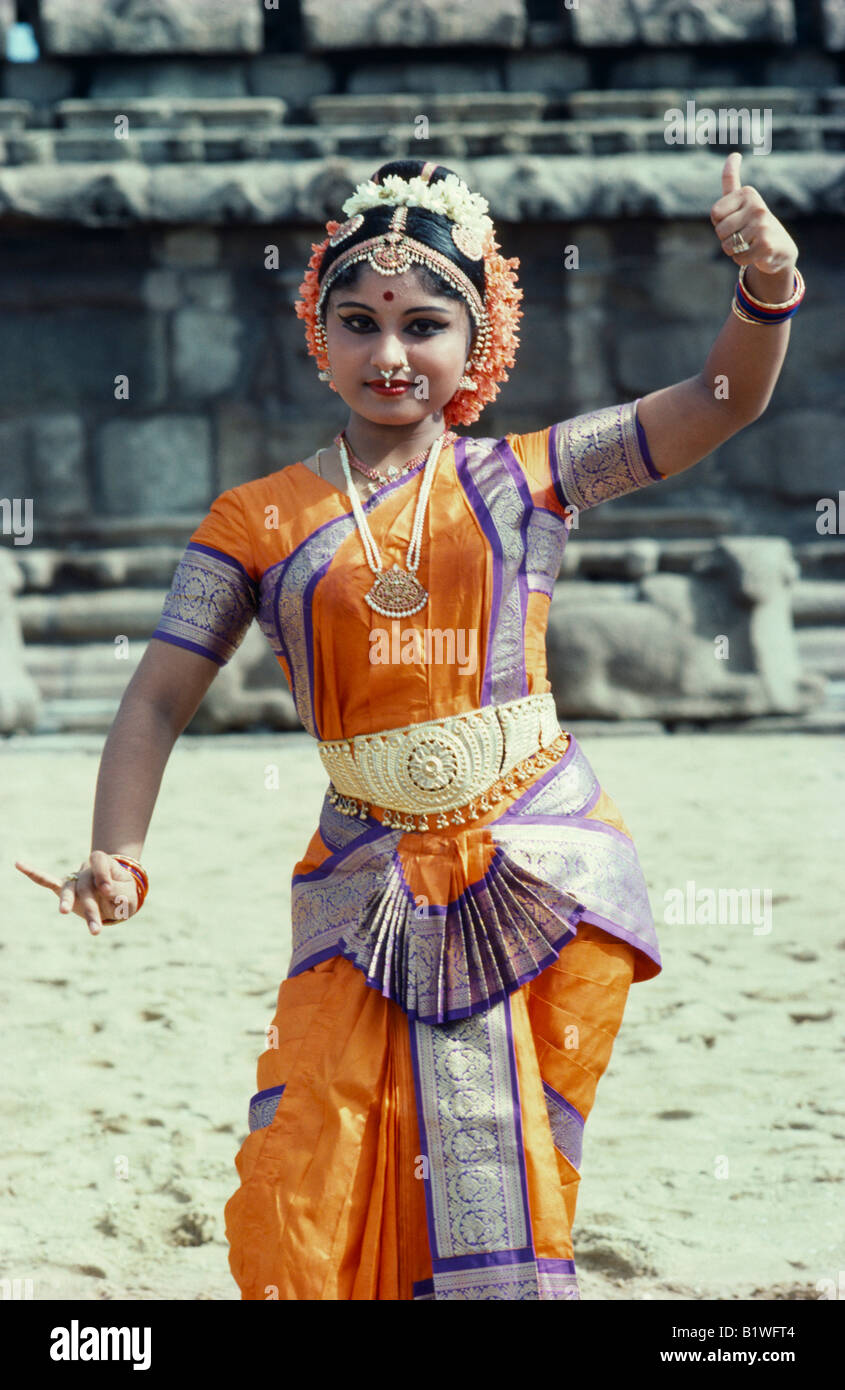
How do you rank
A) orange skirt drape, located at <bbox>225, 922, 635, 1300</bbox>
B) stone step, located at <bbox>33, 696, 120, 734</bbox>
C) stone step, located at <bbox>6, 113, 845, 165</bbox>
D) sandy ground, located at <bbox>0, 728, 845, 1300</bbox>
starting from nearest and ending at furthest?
orange skirt drape, located at <bbox>225, 922, 635, 1300</bbox> < sandy ground, located at <bbox>0, 728, 845, 1300</bbox> < stone step, located at <bbox>33, 696, 120, 734</bbox> < stone step, located at <bbox>6, 113, 845, 165</bbox>

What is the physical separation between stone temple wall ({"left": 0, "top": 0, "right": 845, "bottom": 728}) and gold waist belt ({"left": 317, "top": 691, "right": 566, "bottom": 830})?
6758mm

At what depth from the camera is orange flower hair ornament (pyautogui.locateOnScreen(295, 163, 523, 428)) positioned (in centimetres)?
265

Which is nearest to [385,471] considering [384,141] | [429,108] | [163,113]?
[384,141]

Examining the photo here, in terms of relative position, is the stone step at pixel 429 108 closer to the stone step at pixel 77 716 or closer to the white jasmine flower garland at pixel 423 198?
the stone step at pixel 77 716

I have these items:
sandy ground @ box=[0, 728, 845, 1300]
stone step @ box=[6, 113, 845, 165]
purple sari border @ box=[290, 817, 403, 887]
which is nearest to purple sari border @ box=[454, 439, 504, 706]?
purple sari border @ box=[290, 817, 403, 887]

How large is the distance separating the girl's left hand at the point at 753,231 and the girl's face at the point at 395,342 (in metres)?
0.46

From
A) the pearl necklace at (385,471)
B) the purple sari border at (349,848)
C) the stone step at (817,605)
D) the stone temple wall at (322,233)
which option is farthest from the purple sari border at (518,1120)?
the stone step at (817,605)

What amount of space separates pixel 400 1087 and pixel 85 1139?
2.02m

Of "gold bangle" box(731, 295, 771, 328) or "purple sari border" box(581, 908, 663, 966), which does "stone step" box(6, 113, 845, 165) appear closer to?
"gold bangle" box(731, 295, 771, 328)

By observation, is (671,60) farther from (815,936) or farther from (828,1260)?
(828,1260)

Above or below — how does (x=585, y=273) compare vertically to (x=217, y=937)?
above

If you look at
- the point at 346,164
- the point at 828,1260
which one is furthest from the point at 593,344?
the point at 828,1260

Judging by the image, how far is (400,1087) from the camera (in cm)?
245

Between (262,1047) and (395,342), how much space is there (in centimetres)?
269
